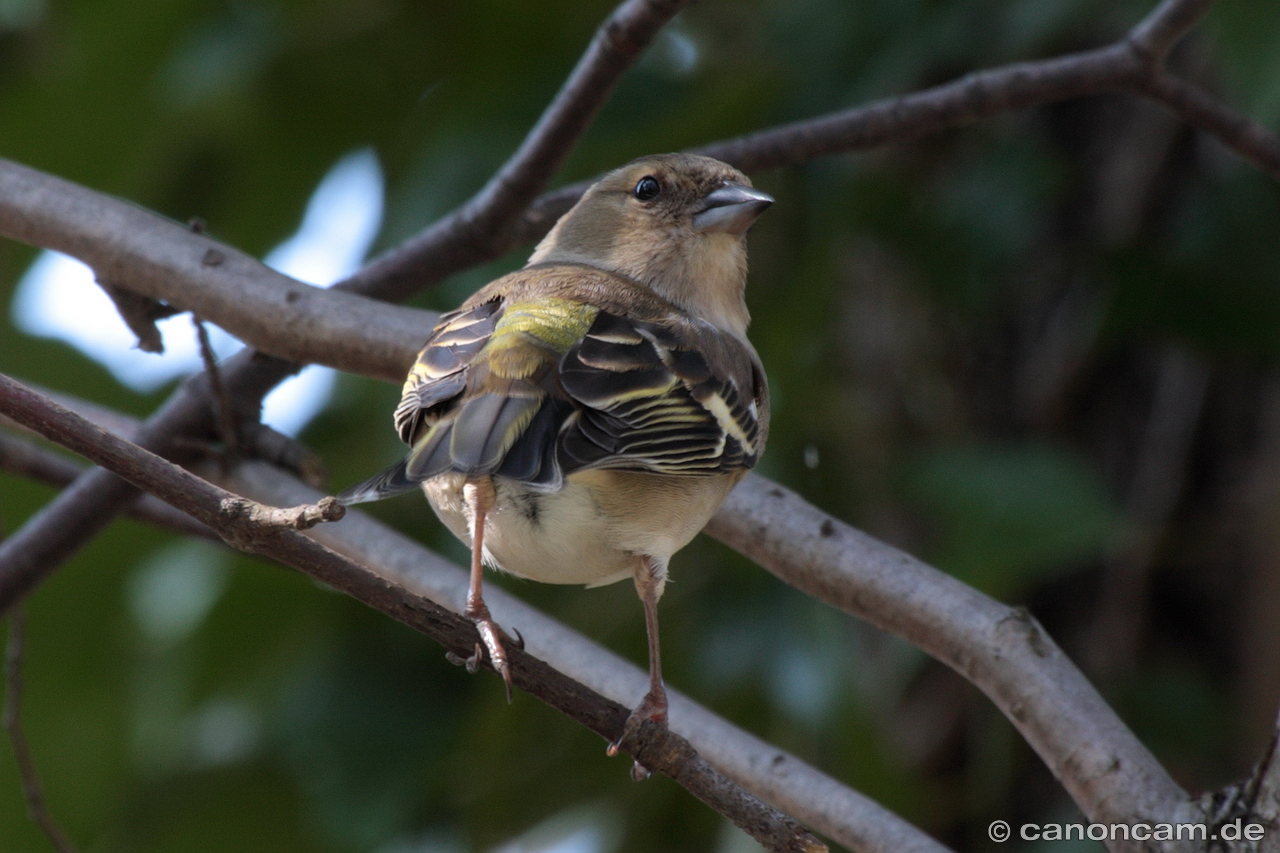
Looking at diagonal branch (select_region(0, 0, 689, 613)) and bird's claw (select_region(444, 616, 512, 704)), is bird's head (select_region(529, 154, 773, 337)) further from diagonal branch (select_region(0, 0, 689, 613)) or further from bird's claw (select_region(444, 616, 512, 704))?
bird's claw (select_region(444, 616, 512, 704))

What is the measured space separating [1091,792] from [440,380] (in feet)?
4.73

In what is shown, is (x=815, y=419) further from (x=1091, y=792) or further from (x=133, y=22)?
(x=133, y=22)

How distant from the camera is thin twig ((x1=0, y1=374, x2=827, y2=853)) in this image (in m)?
1.83

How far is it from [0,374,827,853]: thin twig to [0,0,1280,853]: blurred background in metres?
1.37

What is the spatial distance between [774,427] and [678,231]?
75 centimetres

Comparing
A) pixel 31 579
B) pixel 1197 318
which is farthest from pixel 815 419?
pixel 31 579

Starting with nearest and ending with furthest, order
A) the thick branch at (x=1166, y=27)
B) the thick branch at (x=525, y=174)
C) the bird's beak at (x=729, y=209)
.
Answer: the thick branch at (x=525, y=174)
the thick branch at (x=1166, y=27)
the bird's beak at (x=729, y=209)

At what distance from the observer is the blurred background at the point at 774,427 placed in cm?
411

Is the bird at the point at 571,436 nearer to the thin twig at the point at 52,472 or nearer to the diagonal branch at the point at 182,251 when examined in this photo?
the diagonal branch at the point at 182,251

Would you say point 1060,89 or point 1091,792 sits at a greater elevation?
point 1060,89

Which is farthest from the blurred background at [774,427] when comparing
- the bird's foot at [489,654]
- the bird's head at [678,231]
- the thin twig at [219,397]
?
the bird's foot at [489,654]

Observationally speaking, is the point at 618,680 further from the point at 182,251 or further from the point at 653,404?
the point at 182,251

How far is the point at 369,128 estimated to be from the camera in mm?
4750

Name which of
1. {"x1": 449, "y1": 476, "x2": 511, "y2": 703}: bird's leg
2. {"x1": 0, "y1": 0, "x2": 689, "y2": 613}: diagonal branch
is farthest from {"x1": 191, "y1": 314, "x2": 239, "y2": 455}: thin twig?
{"x1": 449, "y1": 476, "x2": 511, "y2": 703}: bird's leg
